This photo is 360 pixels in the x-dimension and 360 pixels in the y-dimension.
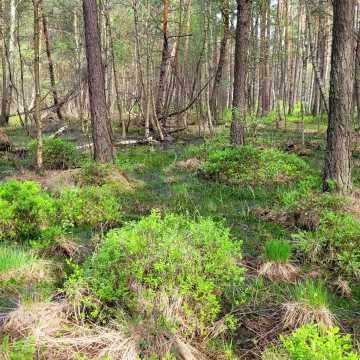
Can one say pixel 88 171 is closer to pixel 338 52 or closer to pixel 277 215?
pixel 277 215

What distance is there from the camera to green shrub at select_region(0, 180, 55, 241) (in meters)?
5.67

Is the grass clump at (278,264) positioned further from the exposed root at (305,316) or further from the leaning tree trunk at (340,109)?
the leaning tree trunk at (340,109)

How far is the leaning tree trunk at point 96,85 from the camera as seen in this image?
10.2 metres

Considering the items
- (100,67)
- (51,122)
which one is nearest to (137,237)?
(100,67)

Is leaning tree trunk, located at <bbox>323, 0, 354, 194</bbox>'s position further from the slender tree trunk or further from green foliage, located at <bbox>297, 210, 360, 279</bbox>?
the slender tree trunk

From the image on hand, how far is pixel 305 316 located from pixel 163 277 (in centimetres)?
136

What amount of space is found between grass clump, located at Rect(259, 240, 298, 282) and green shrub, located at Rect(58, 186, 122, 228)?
2.56m

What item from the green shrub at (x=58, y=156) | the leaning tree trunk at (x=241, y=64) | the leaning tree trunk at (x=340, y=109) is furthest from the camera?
the leaning tree trunk at (x=241, y=64)

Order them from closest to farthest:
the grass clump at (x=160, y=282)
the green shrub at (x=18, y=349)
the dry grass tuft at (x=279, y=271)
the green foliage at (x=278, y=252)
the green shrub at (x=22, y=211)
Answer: the green shrub at (x=18, y=349), the grass clump at (x=160, y=282), the dry grass tuft at (x=279, y=271), the green foliage at (x=278, y=252), the green shrub at (x=22, y=211)

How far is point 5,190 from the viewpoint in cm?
568

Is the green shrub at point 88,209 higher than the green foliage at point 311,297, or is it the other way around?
the green shrub at point 88,209

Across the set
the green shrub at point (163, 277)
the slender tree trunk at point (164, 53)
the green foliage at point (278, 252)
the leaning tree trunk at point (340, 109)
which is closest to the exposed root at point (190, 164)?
the leaning tree trunk at point (340, 109)

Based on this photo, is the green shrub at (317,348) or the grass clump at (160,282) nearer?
the green shrub at (317,348)

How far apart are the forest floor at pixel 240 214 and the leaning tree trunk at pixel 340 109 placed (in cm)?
56
